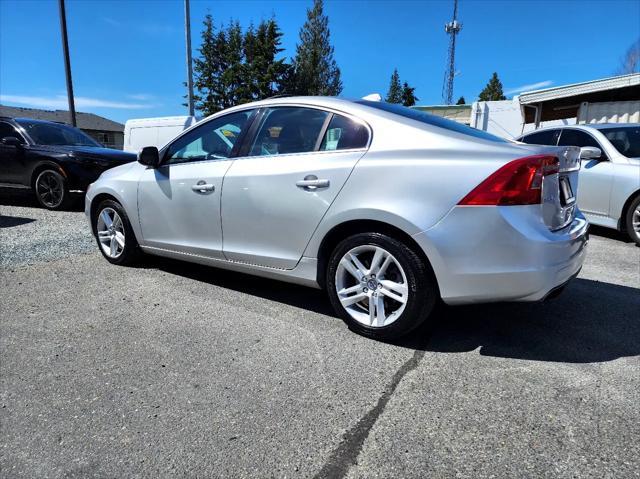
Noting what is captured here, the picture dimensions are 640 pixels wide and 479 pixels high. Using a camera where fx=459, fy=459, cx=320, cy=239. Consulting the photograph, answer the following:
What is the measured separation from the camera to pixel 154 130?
1326 centimetres

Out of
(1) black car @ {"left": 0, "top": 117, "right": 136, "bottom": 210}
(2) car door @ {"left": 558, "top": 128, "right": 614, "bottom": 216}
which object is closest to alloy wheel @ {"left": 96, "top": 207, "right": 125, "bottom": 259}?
(1) black car @ {"left": 0, "top": 117, "right": 136, "bottom": 210}

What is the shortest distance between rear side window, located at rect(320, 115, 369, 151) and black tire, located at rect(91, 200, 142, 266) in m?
2.38

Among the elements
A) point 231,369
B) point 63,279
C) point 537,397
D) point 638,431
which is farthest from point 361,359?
point 63,279

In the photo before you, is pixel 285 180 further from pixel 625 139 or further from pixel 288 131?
pixel 625 139

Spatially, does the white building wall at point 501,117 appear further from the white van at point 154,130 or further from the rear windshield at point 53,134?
the rear windshield at point 53,134

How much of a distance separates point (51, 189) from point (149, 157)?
4.83 m

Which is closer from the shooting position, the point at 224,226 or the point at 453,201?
the point at 453,201

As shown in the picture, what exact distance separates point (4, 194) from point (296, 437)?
10286 mm

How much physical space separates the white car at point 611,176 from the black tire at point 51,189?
7908 millimetres

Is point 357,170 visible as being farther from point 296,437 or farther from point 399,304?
point 296,437

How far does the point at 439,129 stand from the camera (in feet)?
9.43

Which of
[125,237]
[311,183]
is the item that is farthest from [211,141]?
[125,237]

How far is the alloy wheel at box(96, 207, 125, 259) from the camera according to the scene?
4637 mm

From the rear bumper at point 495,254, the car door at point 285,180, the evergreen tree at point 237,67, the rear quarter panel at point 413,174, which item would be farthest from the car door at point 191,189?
the evergreen tree at point 237,67
